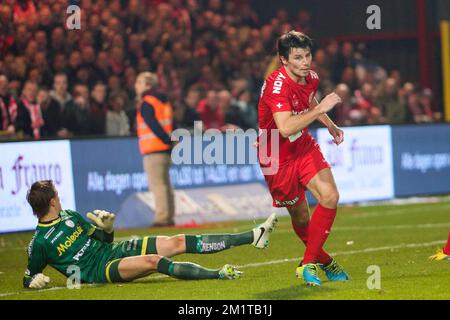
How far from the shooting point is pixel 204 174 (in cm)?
1756

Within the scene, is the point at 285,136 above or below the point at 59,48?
below

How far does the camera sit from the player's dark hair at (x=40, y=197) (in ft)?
30.9

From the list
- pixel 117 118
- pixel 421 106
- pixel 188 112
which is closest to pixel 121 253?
pixel 117 118

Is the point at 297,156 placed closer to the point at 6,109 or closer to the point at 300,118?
the point at 300,118

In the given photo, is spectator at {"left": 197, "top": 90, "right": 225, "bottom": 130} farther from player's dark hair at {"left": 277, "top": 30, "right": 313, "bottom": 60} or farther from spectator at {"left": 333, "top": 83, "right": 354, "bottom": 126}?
player's dark hair at {"left": 277, "top": 30, "right": 313, "bottom": 60}

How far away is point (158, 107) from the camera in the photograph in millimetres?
16656

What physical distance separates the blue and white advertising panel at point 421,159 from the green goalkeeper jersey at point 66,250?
1137 centimetres

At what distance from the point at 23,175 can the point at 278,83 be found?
6.94 m

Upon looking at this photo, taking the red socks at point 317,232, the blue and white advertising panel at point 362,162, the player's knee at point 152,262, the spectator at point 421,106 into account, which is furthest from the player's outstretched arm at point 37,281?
the spectator at point 421,106

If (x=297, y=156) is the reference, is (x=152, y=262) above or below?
below

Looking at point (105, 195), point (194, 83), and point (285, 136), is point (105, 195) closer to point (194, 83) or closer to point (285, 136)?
point (194, 83)

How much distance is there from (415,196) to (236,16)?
6.24 metres
